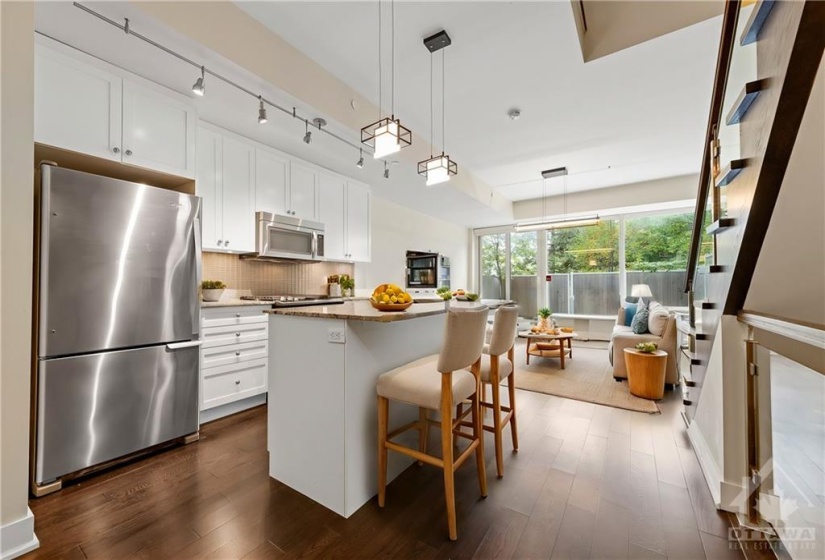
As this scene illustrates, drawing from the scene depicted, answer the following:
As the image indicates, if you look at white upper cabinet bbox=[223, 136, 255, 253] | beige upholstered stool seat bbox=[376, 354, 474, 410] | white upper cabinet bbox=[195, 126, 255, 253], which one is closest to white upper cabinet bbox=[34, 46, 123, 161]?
white upper cabinet bbox=[195, 126, 255, 253]

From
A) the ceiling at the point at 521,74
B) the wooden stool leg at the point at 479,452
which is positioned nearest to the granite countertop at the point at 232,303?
the ceiling at the point at 521,74

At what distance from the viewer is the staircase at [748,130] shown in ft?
3.28

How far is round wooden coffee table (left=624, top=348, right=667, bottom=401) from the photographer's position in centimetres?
340

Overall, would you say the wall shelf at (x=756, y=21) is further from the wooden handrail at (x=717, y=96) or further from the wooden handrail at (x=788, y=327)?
the wooden handrail at (x=788, y=327)

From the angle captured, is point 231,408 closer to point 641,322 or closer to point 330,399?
point 330,399

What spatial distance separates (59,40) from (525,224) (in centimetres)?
593

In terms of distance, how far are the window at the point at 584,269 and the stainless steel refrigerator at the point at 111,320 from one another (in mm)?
6517

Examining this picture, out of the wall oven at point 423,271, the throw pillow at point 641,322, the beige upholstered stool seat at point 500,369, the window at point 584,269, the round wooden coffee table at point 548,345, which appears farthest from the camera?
the window at point 584,269

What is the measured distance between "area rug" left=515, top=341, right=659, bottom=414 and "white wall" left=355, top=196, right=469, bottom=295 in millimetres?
2555

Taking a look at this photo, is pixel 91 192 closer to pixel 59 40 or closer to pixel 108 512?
pixel 59 40

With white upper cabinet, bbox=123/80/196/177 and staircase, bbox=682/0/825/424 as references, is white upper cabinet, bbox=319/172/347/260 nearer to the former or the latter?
white upper cabinet, bbox=123/80/196/177

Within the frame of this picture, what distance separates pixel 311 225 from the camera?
406 centimetres

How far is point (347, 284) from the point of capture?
474 cm

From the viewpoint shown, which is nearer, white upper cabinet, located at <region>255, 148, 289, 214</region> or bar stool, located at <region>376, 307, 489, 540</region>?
bar stool, located at <region>376, 307, 489, 540</region>
